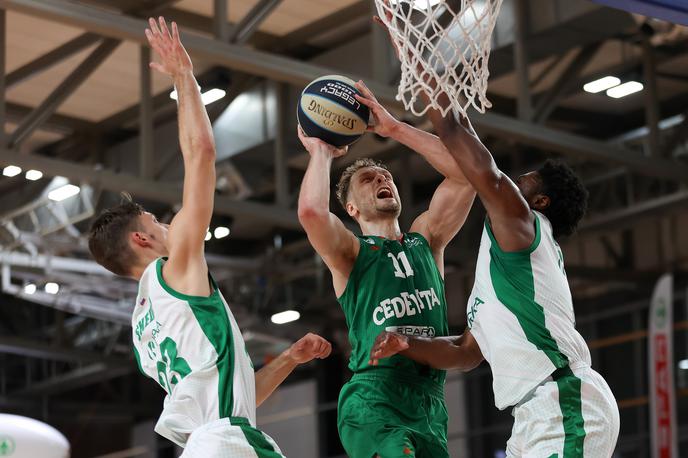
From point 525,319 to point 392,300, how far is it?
832 millimetres

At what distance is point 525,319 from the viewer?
6031 millimetres

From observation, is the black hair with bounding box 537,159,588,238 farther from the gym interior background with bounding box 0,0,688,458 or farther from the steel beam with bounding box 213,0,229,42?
the steel beam with bounding box 213,0,229,42

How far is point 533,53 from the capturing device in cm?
1485

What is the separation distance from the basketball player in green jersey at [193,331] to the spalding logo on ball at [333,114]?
83 centimetres

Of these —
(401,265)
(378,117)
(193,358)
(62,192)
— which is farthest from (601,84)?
(193,358)

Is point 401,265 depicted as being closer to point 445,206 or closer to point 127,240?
point 445,206

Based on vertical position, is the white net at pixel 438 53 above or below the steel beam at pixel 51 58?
below

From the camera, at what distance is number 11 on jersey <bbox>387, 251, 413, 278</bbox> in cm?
668

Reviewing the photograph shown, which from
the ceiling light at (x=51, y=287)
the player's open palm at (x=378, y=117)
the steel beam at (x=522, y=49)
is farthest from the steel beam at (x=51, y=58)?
the player's open palm at (x=378, y=117)

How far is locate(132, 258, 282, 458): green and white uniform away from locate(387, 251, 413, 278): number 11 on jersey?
1137mm

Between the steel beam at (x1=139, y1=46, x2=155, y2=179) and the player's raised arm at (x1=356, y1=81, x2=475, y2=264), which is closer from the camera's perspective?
the player's raised arm at (x1=356, y1=81, x2=475, y2=264)

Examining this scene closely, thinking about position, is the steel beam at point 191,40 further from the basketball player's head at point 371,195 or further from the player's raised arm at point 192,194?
the player's raised arm at point 192,194

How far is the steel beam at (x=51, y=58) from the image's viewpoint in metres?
15.0

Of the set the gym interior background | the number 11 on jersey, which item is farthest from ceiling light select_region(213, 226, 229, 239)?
the number 11 on jersey
